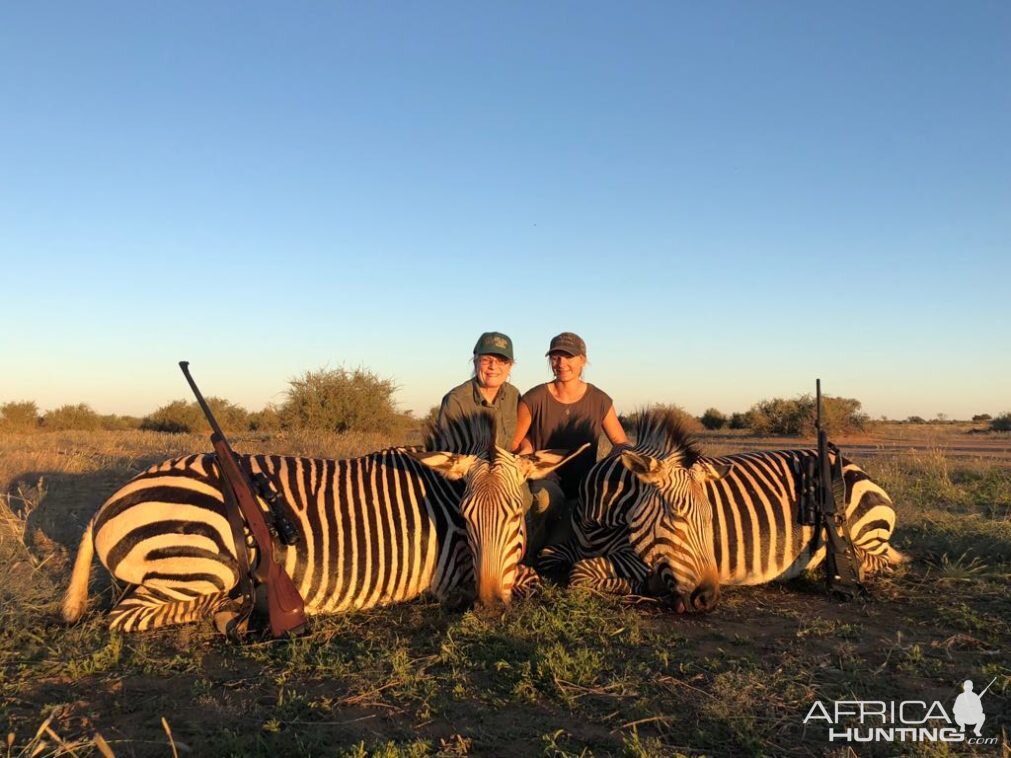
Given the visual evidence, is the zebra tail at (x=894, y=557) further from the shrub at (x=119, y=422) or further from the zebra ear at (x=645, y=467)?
the shrub at (x=119, y=422)

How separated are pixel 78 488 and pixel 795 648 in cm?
740

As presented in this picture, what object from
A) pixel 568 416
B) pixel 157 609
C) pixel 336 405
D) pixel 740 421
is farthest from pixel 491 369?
pixel 740 421

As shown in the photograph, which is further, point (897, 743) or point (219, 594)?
point (219, 594)

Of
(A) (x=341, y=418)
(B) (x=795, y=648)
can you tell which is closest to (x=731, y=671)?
(B) (x=795, y=648)

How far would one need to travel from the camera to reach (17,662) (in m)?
3.16

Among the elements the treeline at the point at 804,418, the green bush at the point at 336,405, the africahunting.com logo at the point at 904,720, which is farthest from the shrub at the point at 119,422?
the africahunting.com logo at the point at 904,720

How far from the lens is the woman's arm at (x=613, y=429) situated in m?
5.53

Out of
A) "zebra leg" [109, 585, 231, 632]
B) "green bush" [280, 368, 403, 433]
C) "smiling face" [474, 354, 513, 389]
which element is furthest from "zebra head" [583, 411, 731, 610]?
"green bush" [280, 368, 403, 433]

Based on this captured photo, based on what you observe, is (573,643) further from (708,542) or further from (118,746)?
(118,746)

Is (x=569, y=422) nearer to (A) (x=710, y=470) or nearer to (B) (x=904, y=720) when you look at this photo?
(A) (x=710, y=470)

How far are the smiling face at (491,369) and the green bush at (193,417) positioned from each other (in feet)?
65.5

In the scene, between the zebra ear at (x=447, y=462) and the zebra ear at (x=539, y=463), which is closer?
the zebra ear at (x=447, y=462)

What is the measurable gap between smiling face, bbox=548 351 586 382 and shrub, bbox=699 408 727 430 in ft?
82.4

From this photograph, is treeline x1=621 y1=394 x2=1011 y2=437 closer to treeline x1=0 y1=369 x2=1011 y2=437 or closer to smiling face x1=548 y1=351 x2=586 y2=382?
treeline x1=0 y1=369 x2=1011 y2=437
